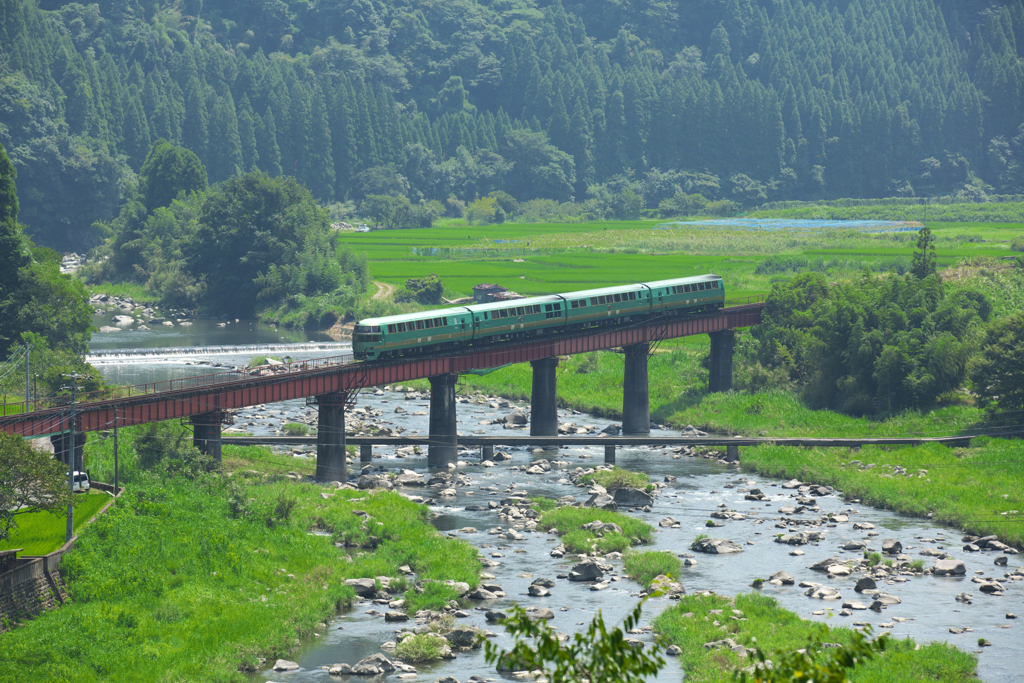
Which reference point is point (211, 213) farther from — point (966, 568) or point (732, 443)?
point (966, 568)

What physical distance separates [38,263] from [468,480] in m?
54.1

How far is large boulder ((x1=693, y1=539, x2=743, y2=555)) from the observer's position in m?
68.5

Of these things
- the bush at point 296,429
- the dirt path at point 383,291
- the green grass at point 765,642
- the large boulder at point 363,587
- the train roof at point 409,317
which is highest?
the train roof at point 409,317

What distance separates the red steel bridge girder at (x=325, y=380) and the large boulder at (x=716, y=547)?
26088 mm

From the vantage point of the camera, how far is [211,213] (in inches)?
7475

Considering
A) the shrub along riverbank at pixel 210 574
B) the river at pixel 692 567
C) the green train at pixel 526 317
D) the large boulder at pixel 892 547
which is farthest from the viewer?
the green train at pixel 526 317

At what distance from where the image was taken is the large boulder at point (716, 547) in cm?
6850

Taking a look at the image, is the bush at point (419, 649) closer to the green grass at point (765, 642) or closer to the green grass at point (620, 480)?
the green grass at point (765, 642)

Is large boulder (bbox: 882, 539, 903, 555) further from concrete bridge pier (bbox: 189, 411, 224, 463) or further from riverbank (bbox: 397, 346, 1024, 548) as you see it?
concrete bridge pier (bbox: 189, 411, 224, 463)

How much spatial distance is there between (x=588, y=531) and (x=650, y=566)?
805cm

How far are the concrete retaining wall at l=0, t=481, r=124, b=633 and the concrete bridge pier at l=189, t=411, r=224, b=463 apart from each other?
21.2 m

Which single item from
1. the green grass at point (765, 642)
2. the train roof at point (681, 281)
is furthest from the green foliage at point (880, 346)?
the green grass at point (765, 642)

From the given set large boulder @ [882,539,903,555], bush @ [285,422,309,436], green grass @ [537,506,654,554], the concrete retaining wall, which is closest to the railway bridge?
the concrete retaining wall

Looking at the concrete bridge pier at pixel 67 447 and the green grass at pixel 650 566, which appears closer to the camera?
the green grass at pixel 650 566
